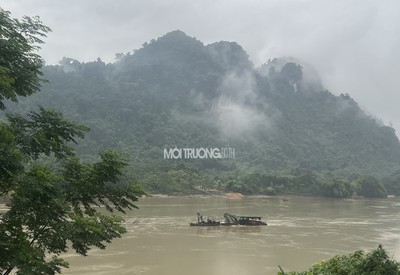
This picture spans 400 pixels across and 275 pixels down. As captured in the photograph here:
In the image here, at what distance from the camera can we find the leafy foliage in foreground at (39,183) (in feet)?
12.8

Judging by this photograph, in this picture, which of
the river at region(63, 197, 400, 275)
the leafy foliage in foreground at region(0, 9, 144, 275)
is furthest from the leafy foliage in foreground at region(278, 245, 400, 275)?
the river at region(63, 197, 400, 275)

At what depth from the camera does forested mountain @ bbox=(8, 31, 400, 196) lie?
63250 millimetres

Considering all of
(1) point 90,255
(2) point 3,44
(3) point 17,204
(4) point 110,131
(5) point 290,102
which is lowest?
(1) point 90,255

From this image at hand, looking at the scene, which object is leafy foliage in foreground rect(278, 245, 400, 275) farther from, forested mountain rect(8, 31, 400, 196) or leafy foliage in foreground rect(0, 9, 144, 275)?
forested mountain rect(8, 31, 400, 196)

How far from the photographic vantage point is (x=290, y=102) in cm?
11394

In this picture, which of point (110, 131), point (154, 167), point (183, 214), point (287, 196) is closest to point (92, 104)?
point (110, 131)

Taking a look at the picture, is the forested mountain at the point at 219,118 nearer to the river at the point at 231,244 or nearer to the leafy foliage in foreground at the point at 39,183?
the river at the point at 231,244

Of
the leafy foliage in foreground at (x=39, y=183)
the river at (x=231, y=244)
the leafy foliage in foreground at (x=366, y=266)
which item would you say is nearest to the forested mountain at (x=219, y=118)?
the river at (x=231, y=244)

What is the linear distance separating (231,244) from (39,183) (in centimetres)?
1921

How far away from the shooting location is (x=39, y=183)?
3930 millimetres

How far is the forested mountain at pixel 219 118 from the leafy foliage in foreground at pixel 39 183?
47.8 m

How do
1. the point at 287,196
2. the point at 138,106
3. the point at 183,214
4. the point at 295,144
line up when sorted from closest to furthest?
1. the point at 183,214
2. the point at 287,196
3. the point at 138,106
4. the point at 295,144

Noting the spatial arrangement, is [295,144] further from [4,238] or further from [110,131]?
[4,238]

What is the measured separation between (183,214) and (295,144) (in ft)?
228
